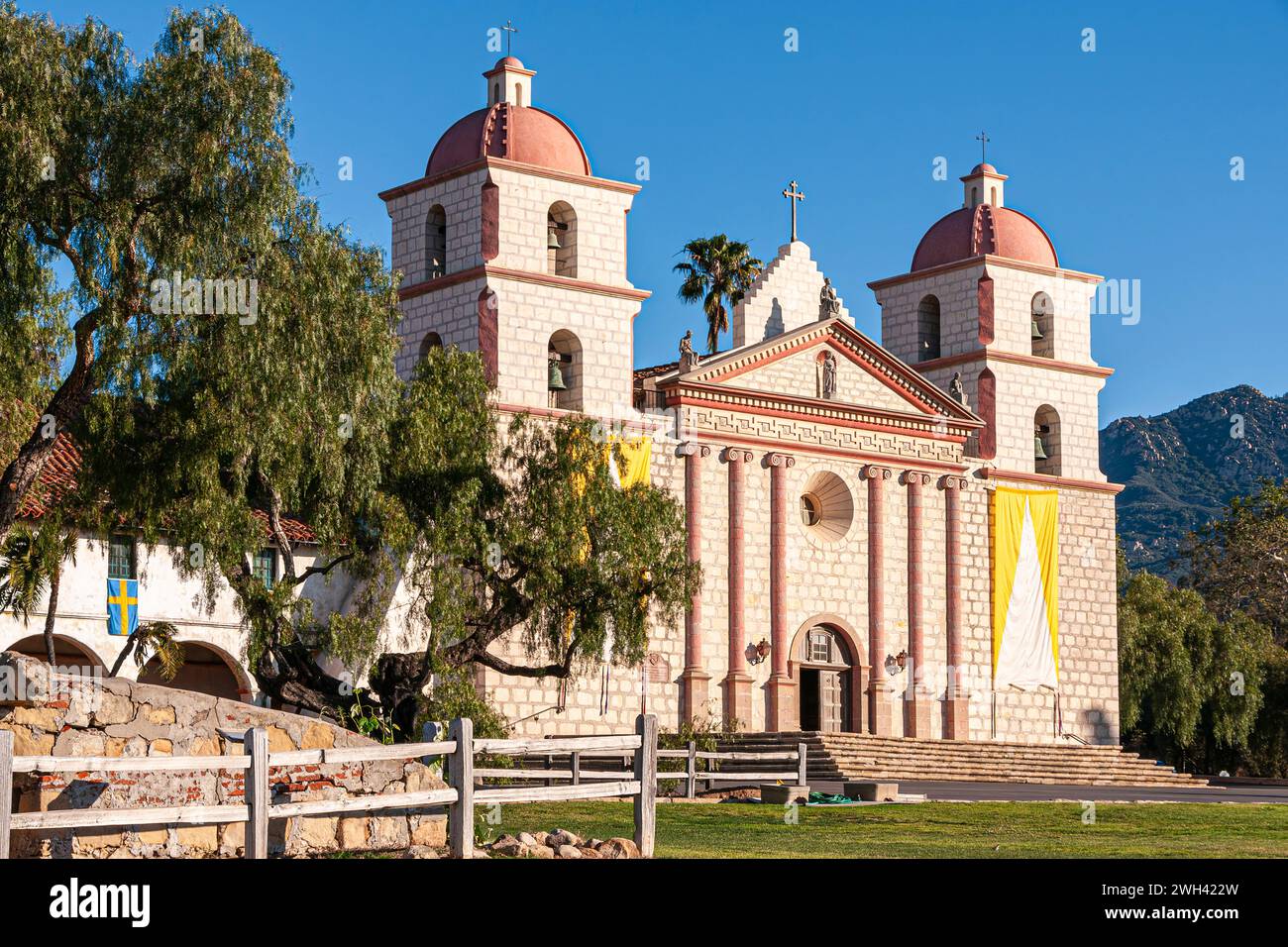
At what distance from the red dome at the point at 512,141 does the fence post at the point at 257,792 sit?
28.4m

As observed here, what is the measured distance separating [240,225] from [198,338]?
1613 mm

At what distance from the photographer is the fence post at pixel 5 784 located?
47.4 ft

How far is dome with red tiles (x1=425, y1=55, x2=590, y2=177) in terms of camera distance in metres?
43.8

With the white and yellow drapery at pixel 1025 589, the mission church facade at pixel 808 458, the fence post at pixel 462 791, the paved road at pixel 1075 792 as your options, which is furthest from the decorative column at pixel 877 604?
the fence post at pixel 462 791

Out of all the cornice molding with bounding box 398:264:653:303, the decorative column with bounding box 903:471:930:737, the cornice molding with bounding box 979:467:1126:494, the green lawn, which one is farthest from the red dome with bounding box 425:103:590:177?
the green lawn

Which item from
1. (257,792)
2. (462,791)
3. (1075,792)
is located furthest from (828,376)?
(257,792)

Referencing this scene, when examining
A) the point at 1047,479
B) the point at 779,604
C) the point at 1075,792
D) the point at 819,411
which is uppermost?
the point at 819,411

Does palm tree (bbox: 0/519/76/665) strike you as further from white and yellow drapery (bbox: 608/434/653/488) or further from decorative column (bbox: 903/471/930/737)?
decorative column (bbox: 903/471/930/737)

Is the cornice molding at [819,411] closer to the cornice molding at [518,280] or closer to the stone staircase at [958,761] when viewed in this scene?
the cornice molding at [518,280]

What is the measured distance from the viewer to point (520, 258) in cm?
4359

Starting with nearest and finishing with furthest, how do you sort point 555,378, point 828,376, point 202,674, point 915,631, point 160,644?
point 160,644, point 202,674, point 555,378, point 828,376, point 915,631

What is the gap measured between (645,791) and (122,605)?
20216mm

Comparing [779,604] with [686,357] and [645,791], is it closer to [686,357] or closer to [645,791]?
[686,357]
